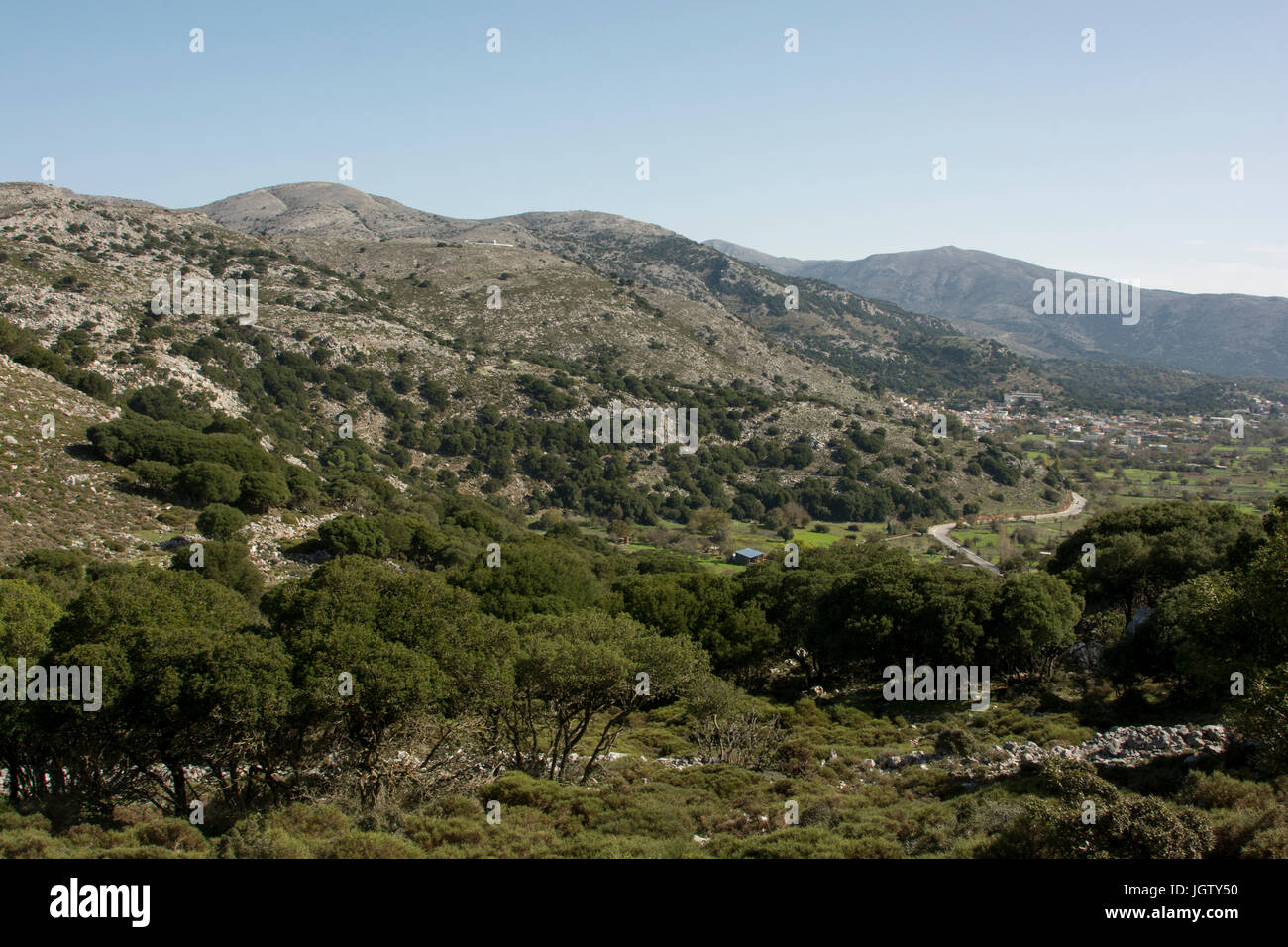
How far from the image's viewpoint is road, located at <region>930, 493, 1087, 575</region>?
3195 inches

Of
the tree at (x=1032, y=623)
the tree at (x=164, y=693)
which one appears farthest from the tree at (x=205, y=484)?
the tree at (x=1032, y=623)

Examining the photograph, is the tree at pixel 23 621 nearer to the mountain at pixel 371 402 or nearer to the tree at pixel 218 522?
the mountain at pixel 371 402

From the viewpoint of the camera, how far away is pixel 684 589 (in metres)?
43.3

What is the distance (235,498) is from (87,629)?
3581 centimetres

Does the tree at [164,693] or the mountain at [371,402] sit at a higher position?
the mountain at [371,402]

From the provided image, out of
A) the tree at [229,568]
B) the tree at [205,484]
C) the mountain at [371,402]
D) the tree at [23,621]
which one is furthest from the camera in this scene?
the mountain at [371,402]

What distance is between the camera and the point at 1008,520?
335ft

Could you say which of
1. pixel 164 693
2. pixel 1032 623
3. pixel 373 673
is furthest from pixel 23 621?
pixel 1032 623

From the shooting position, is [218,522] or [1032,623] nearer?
[1032,623]

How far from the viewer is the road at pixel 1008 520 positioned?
266 feet

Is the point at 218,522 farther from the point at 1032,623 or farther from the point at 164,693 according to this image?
the point at 1032,623

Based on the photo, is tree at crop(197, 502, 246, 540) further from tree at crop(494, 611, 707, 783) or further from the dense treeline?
tree at crop(494, 611, 707, 783)

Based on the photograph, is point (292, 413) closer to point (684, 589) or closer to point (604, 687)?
point (684, 589)

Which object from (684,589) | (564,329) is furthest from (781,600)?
(564,329)
